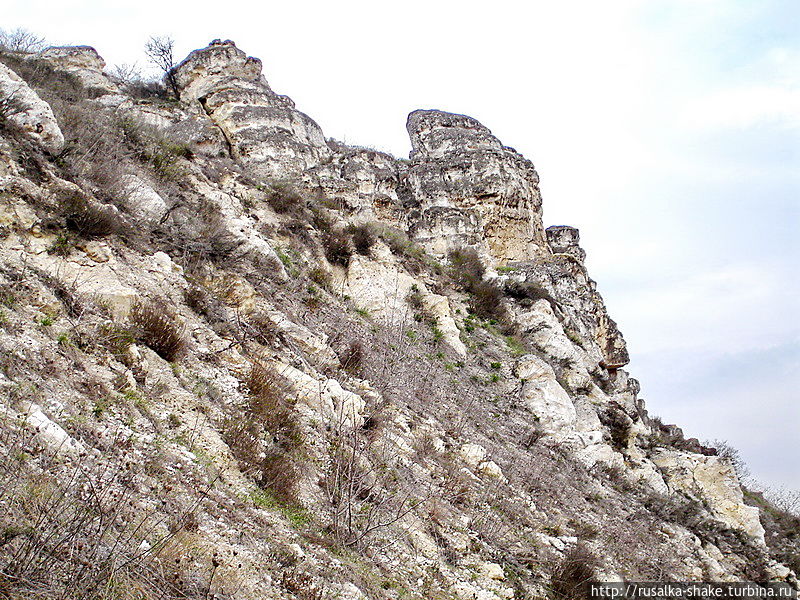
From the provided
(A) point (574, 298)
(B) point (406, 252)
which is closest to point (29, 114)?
(B) point (406, 252)

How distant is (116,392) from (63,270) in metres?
2.31

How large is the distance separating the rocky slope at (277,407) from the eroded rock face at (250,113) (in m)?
0.18

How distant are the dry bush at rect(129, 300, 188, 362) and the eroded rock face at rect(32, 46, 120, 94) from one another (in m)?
15.2

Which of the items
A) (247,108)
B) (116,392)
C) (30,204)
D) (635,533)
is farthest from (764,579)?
(247,108)

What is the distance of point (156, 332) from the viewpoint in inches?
241

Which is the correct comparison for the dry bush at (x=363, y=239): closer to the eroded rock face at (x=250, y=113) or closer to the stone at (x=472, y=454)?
the eroded rock face at (x=250, y=113)

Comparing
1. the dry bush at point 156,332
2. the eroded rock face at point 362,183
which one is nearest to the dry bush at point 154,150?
the dry bush at point 156,332

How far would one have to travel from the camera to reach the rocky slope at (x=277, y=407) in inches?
146

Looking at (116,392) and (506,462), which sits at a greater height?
(506,462)

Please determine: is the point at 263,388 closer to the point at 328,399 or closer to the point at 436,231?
the point at 328,399

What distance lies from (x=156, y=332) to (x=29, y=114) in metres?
4.99

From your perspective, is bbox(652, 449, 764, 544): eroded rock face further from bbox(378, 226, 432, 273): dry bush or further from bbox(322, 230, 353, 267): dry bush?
→ bbox(322, 230, 353, 267): dry bush

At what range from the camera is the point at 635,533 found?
948 cm

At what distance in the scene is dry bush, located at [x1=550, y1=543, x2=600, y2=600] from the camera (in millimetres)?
6270
